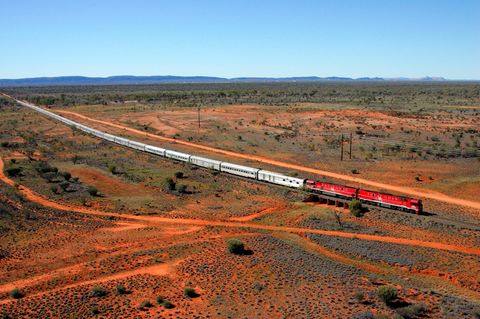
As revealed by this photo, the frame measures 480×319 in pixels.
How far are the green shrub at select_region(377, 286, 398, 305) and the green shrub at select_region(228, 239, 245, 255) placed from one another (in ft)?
42.5

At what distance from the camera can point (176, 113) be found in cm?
15075

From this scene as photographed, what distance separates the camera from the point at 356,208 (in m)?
49.5

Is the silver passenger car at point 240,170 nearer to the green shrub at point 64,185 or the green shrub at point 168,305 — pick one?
the green shrub at point 64,185

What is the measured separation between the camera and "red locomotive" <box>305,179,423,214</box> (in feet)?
162

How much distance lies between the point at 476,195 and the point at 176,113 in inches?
4289

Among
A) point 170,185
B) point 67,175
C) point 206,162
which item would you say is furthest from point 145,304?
point 206,162

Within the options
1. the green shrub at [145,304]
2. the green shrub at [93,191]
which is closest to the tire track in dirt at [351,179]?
the green shrub at [93,191]

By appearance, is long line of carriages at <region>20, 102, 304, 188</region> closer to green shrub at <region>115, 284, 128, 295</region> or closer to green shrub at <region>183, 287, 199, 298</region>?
green shrub at <region>183, 287, 199, 298</region>

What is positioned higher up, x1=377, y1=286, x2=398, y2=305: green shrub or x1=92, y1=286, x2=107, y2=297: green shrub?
x1=377, y1=286, x2=398, y2=305: green shrub

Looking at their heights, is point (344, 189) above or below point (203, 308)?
above

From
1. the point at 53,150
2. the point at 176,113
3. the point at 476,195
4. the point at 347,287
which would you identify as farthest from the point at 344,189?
the point at 176,113

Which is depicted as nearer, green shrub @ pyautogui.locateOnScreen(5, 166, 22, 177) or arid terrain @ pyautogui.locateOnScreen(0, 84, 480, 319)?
arid terrain @ pyautogui.locateOnScreen(0, 84, 480, 319)

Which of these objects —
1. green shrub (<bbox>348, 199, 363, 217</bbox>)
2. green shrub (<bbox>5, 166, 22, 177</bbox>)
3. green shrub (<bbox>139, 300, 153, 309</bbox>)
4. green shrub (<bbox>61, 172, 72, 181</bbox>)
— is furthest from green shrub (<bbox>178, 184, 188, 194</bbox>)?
green shrub (<bbox>139, 300, 153, 309</bbox>)

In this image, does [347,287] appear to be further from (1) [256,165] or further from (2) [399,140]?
(2) [399,140]
